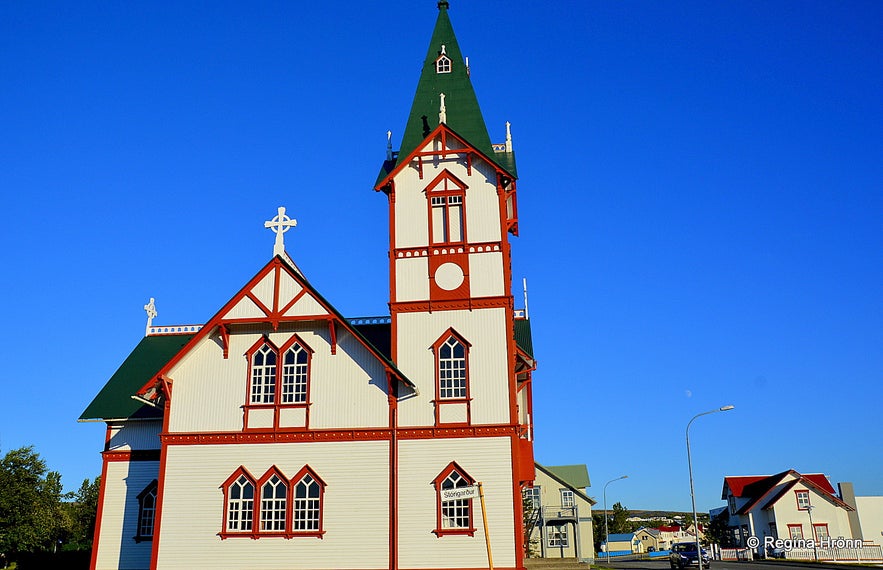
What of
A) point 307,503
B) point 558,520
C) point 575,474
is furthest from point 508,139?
point 575,474

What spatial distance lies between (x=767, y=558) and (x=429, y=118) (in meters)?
52.8

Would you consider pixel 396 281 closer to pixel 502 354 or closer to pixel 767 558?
pixel 502 354

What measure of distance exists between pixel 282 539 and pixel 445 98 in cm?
1665

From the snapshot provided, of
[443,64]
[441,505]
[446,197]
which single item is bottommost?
[441,505]

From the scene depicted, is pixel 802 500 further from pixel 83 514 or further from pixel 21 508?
pixel 83 514

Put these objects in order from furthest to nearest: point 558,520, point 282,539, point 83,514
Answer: point 83,514
point 558,520
point 282,539

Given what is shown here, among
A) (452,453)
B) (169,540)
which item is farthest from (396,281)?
(169,540)

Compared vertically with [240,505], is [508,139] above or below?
above

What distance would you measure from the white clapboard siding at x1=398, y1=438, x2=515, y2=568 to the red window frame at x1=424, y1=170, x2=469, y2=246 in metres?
6.85

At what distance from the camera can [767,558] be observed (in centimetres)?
6362

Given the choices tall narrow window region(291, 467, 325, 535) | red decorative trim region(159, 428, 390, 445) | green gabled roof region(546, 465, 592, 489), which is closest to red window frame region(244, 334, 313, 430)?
red decorative trim region(159, 428, 390, 445)

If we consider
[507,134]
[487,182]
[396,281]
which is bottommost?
[396,281]

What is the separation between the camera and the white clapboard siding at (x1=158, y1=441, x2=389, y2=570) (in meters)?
23.9

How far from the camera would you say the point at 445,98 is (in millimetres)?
29188
